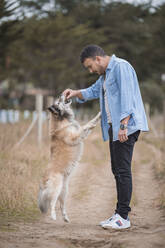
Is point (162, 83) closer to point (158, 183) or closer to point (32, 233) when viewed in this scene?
point (158, 183)

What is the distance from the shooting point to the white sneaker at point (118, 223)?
11.6 feet

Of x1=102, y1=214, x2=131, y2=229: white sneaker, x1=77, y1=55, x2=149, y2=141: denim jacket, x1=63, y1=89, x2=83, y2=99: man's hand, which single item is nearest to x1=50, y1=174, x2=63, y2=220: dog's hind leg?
x1=102, y1=214, x2=131, y2=229: white sneaker

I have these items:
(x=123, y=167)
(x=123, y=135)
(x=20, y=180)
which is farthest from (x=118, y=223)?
(x=20, y=180)

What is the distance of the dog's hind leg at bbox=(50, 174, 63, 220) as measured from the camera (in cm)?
376

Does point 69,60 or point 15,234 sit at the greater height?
point 69,60

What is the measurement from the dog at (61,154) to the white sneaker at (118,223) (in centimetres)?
59

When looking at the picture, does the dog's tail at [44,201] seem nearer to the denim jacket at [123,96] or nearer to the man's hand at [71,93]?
Result: the denim jacket at [123,96]

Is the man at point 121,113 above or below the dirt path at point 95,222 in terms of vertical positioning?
above

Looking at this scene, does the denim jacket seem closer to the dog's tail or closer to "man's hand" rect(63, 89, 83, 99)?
"man's hand" rect(63, 89, 83, 99)

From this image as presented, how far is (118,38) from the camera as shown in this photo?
2870 cm

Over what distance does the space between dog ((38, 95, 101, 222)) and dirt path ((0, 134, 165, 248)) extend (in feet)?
1.05

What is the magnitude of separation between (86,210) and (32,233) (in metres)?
1.22

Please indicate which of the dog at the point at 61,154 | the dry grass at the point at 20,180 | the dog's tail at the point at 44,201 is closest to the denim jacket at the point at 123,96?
the dog at the point at 61,154

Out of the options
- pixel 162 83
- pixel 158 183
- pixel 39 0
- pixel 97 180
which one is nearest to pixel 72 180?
pixel 97 180
